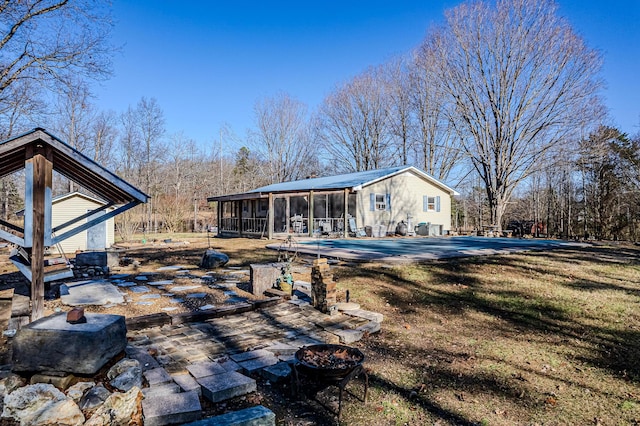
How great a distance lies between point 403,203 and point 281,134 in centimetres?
1806

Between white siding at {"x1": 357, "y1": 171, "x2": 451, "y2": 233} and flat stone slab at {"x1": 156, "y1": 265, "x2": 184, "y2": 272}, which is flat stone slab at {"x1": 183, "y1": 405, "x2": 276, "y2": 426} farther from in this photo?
white siding at {"x1": 357, "y1": 171, "x2": 451, "y2": 233}

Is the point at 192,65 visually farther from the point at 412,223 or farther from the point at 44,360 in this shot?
the point at 44,360

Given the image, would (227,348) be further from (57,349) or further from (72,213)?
(72,213)

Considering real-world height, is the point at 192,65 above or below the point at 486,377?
above

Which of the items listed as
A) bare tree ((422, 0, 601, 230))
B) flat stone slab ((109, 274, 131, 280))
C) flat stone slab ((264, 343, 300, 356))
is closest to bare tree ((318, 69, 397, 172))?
bare tree ((422, 0, 601, 230))

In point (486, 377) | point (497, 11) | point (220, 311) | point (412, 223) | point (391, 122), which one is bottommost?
point (486, 377)

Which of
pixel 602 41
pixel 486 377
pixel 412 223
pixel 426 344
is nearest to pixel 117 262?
pixel 426 344

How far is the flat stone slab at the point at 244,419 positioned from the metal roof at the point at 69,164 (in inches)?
152

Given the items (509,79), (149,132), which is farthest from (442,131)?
(149,132)

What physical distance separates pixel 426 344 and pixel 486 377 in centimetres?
99

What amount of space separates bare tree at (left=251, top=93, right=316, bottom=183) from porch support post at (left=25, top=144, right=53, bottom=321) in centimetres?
3175

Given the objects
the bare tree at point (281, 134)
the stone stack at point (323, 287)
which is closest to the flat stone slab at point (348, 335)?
the stone stack at point (323, 287)

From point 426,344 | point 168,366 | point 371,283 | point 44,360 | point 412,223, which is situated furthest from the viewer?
point 412,223

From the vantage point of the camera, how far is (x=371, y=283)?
7586 mm
